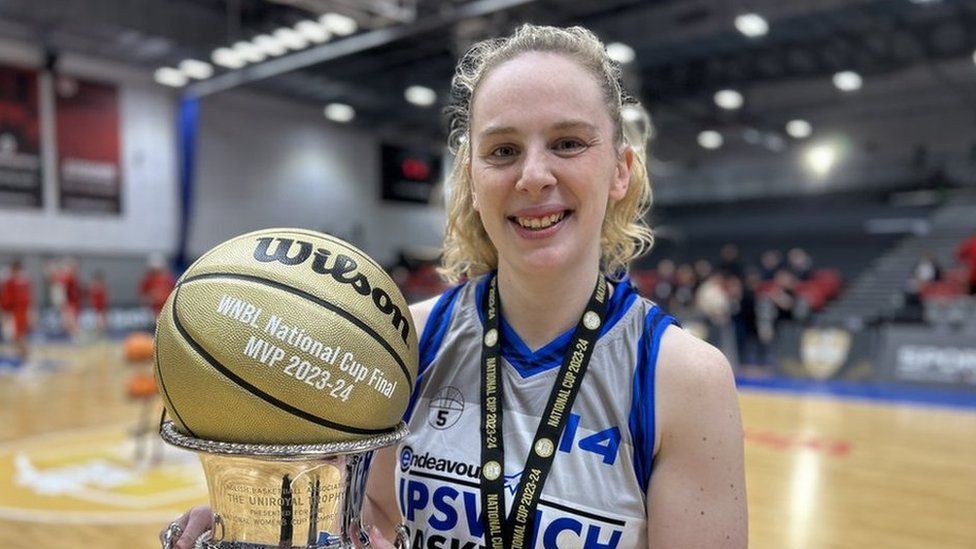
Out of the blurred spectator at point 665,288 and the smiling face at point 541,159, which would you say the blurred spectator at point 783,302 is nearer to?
the blurred spectator at point 665,288

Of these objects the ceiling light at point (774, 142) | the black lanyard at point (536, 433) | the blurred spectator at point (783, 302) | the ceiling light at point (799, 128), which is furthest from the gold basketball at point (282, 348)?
the ceiling light at point (774, 142)

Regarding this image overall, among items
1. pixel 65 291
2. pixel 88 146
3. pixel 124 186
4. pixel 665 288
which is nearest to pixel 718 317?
pixel 665 288

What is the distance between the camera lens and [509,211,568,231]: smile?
0.91 m

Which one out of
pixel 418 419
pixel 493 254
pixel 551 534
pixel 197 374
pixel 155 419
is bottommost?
pixel 155 419

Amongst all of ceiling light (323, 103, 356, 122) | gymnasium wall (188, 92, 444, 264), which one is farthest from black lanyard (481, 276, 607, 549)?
ceiling light (323, 103, 356, 122)

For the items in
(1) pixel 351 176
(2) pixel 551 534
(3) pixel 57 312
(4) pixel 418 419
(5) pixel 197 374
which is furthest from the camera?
(1) pixel 351 176

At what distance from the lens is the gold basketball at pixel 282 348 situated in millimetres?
786

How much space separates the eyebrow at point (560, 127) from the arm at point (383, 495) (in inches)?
13.3

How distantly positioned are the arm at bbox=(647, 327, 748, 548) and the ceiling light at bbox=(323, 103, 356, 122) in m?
14.8

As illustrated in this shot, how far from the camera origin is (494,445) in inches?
38.0

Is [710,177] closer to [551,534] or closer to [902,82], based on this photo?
[902,82]

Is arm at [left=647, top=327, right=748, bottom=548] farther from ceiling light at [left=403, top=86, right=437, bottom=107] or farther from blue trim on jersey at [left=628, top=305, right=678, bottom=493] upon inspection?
ceiling light at [left=403, top=86, right=437, bottom=107]

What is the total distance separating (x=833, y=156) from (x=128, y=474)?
16.9m

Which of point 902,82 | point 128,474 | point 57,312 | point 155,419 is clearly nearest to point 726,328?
point 155,419
